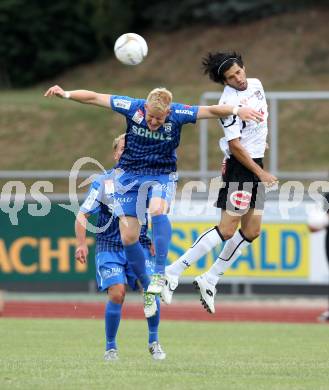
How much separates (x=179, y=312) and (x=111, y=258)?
24.2ft

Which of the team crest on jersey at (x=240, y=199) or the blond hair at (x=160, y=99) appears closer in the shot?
the blond hair at (x=160, y=99)

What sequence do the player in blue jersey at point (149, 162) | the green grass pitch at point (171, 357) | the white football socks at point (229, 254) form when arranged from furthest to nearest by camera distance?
the white football socks at point (229, 254) < the player in blue jersey at point (149, 162) < the green grass pitch at point (171, 357)

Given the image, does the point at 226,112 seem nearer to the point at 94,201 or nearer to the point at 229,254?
the point at 94,201

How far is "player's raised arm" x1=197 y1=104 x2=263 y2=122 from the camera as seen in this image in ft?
32.3

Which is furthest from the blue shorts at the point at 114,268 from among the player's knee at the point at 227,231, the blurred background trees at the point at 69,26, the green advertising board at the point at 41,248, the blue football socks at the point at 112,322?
the blurred background trees at the point at 69,26

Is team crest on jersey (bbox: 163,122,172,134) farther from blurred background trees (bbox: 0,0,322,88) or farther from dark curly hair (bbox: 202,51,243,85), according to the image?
blurred background trees (bbox: 0,0,322,88)

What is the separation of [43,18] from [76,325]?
2938 centimetres

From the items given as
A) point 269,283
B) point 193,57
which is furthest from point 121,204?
point 193,57

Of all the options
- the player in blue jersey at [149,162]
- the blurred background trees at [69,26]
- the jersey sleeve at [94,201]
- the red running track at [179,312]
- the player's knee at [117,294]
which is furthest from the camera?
the blurred background trees at [69,26]

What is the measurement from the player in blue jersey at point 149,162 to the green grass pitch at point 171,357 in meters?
1.00

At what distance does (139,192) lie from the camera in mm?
10234

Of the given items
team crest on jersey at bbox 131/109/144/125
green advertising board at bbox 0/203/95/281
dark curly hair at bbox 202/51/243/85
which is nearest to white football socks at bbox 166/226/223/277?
dark curly hair at bbox 202/51/243/85

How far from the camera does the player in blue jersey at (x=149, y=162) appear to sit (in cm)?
996

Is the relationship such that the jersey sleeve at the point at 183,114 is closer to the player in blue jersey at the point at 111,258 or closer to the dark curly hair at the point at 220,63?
the player in blue jersey at the point at 111,258
